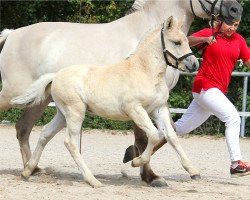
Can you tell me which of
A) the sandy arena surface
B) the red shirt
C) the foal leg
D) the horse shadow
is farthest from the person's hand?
the horse shadow

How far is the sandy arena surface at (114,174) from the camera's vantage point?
6.67 m

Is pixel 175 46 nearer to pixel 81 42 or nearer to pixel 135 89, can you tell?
pixel 135 89

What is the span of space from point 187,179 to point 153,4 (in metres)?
1.86

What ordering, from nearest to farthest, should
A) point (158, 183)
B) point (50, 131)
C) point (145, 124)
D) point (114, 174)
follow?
1. point (145, 124)
2. point (158, 183)
3. point (50, 131)
4. point (114, 174)

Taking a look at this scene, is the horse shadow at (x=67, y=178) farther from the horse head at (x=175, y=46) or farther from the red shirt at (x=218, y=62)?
the horse head at (x=175, y=46)

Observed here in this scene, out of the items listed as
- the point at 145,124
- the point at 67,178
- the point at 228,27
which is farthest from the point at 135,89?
the point at 67,178

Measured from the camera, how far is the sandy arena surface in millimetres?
6668

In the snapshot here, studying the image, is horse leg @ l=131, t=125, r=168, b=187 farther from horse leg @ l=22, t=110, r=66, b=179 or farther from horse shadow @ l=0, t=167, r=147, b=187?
horse leg @ l=22, t=110, r=66, b=179

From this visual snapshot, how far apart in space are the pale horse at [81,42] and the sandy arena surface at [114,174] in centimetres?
43

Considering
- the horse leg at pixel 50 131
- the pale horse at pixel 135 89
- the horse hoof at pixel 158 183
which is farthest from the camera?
the horse leg at pixel 50 131

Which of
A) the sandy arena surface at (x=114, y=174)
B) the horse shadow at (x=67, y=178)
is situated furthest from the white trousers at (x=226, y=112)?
the horse shadow at (x=67, y=178)

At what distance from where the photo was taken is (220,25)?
301 inches

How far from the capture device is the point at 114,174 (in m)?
8.33

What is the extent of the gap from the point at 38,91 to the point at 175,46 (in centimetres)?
142
